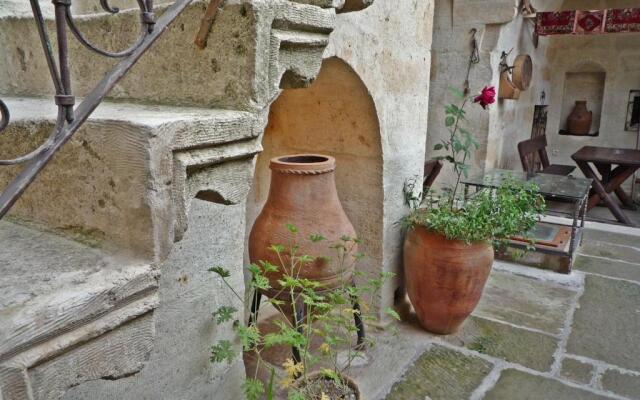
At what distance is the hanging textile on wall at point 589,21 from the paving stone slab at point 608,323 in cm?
299

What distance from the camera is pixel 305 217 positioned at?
6.89 ft

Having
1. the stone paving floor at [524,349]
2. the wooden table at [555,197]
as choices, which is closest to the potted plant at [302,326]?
the stone paving floor at [524,349]

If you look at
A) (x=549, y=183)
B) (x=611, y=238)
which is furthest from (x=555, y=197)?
(x=611, y=238)

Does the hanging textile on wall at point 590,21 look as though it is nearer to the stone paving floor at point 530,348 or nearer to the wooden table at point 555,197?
the wooden table at point 555,197

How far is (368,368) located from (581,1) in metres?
7.58

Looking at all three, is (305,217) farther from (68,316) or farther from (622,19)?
(622,19)

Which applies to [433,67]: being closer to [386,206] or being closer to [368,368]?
[386,206]

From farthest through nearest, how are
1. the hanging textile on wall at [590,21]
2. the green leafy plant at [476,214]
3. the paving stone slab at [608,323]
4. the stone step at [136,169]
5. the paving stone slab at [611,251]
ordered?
the hanging textile on wall at [590,21], the paving stone slab at [611,251], the paving stone slab at [608,323], the green leafy plant at [476,214], the stone step at [136,169]

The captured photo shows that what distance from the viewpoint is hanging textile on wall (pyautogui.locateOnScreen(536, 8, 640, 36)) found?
5.11 m

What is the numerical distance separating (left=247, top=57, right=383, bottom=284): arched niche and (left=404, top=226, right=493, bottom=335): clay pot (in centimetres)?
22

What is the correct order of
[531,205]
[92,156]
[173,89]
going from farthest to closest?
[531,205]
[173,89]
[92,156]

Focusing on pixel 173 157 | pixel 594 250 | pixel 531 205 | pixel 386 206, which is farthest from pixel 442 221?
pixel 594 250

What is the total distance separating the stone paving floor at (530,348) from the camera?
2363mm

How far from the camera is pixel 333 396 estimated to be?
180cm
